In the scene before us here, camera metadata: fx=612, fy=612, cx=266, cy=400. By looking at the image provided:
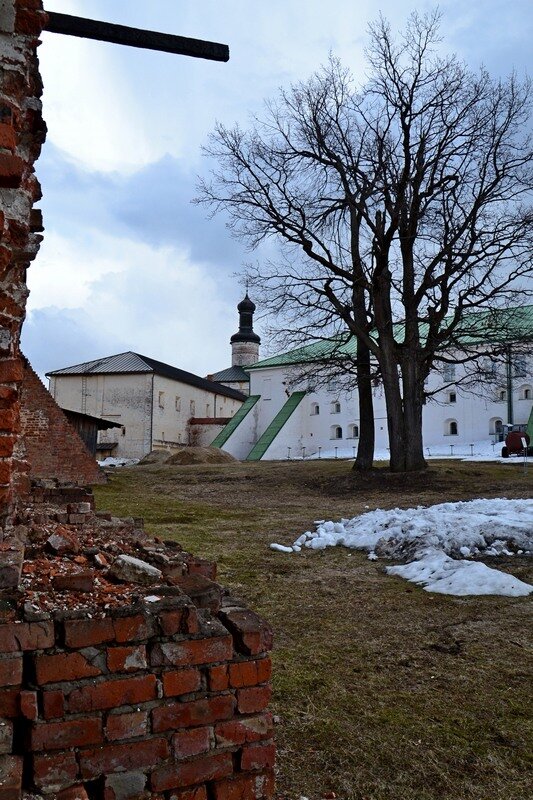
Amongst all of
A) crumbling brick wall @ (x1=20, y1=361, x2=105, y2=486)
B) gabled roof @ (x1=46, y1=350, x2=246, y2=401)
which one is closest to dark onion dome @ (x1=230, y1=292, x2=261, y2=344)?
gabled roof @ (x1=46, y1=350, x2=246, y2=401)

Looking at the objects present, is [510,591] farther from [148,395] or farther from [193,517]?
[148,395]

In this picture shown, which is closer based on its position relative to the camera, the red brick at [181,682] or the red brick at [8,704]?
the red brick at [8,704]

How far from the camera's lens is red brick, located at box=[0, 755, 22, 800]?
1.87 metres

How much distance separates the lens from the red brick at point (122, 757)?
1997 millimetres

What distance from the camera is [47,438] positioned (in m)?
17.0

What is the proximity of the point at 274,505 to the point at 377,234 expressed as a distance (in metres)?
9.99

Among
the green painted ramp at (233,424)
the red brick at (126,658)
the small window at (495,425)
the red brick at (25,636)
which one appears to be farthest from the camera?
the green painted ramp at (233,424)

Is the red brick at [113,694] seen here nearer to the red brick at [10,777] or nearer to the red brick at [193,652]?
the red brick at [193,652]

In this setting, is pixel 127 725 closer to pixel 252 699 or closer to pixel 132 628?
pixel 132 628

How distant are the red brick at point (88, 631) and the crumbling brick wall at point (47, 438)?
15.2 meters

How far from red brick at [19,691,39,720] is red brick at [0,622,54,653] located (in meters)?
0.14

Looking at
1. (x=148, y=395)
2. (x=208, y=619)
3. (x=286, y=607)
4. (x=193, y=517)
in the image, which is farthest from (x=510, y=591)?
(x=148, y=395)

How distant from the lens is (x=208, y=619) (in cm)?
235

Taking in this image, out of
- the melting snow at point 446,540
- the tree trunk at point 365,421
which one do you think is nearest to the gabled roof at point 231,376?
the tree trunk at point 365,421
